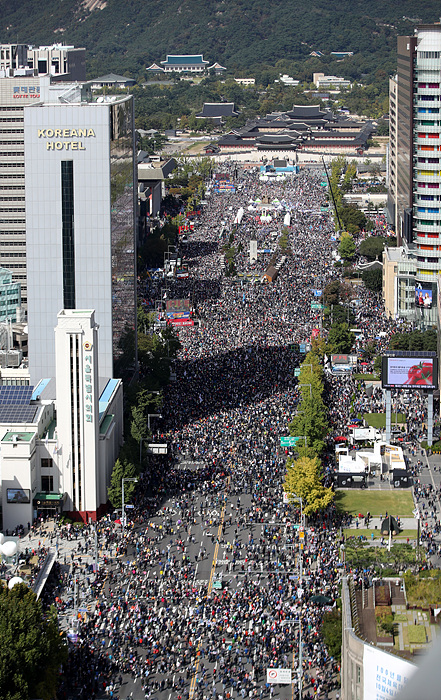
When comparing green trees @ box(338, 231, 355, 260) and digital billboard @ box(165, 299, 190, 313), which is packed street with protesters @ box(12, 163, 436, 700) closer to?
digital billboard @ box(165, 299, 190, 313)

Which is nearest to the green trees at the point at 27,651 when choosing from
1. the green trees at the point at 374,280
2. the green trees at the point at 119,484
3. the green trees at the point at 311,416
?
the green trees at the point at 119,484

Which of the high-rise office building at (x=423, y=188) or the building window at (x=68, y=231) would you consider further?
the high-rise office building at (x=423, y=188)

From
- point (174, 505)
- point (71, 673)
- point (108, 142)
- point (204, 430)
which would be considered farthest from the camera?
point (204, 430)

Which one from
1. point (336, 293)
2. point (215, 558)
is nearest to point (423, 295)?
point (336, 293)

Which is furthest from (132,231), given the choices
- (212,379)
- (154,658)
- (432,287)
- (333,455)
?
(154,658)

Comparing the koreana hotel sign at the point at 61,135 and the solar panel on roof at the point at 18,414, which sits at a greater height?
the koreana hotel sign at the point at 61,135

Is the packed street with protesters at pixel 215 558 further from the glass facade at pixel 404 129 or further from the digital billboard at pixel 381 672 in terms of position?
the glass facade at pixel 404 129

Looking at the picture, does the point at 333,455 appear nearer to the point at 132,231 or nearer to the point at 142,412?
the point at 142,412

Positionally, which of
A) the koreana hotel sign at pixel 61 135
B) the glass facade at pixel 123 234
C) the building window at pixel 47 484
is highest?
the koreana hotel sign at pixel 61 135
